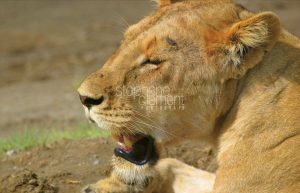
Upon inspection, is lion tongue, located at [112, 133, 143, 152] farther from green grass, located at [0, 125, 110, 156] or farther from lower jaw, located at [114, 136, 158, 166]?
green grass, located at [0, 125, 110, 156]

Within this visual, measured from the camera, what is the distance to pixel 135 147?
12.8 ft

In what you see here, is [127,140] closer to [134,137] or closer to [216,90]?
[134,137]

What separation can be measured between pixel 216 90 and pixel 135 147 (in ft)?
1.78

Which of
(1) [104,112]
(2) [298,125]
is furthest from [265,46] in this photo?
(1) [104,112]

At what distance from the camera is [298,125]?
3.61 meters

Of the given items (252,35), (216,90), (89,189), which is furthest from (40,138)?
(252,35)

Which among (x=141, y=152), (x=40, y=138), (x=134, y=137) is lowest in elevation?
(x=40, y=138)

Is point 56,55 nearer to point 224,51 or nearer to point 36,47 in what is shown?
point 36,47

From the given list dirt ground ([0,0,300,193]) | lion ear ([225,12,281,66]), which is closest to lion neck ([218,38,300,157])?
lion ear ([225,12,281,66])

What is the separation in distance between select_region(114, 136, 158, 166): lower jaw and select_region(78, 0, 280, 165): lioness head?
4.2 inches

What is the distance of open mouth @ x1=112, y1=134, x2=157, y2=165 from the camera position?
152 inches

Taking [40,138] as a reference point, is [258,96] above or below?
above

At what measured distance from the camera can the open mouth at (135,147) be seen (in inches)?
152

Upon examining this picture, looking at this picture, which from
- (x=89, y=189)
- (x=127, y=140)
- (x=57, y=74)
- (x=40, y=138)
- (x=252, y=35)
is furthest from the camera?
(x=57, y=74)
